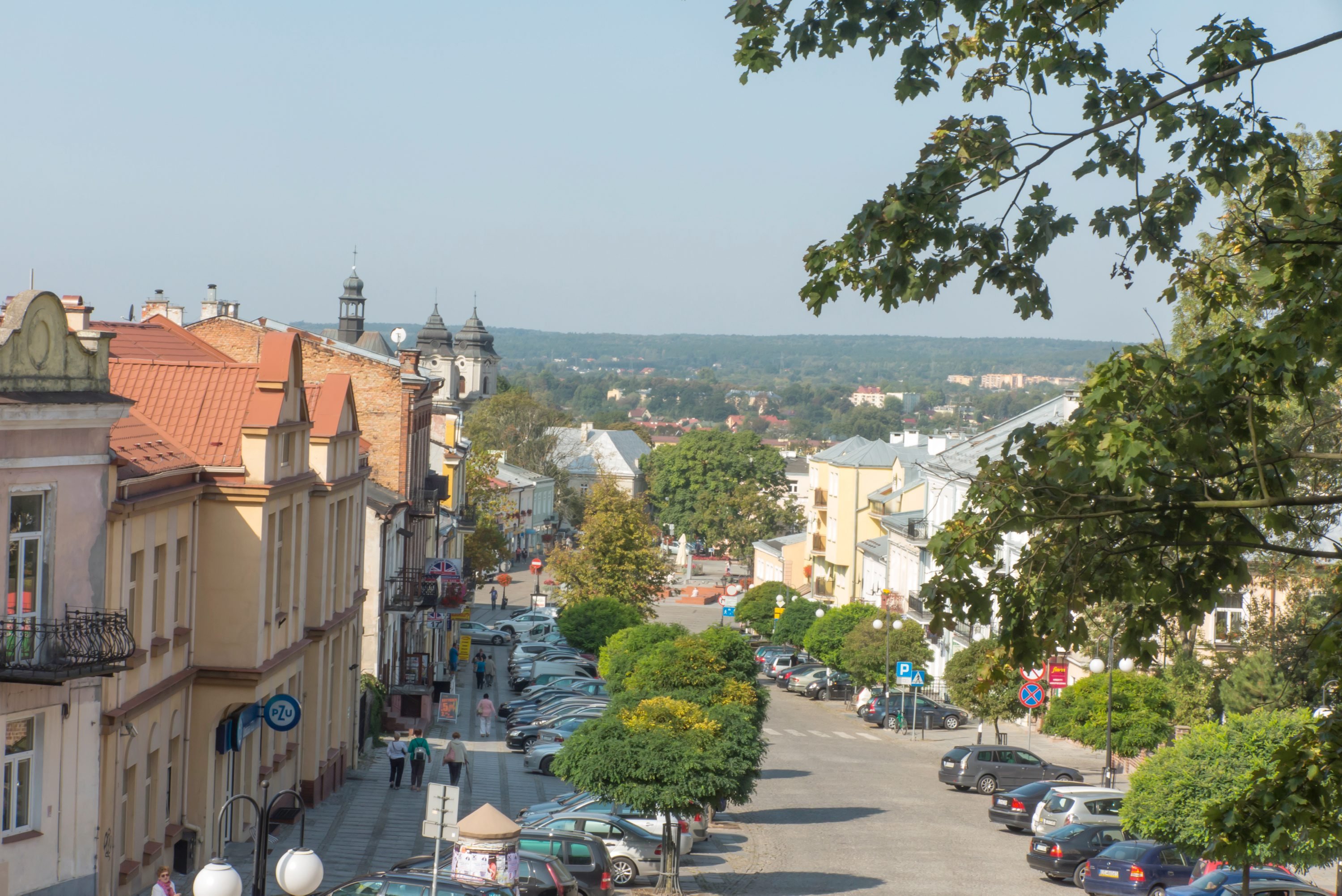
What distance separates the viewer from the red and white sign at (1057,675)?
38.2 metres

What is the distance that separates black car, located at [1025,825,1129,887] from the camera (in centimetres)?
2675

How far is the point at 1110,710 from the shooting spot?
113 ft

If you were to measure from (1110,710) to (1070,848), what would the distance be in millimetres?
8093

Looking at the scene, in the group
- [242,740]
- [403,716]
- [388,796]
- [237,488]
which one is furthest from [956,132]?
[403,716]

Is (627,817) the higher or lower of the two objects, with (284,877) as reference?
lower

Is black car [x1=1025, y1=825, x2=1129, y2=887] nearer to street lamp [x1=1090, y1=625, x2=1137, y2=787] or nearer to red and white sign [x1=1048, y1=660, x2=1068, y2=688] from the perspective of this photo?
street lamp [x1=1090, y1=625, x2=1137, y2=787]

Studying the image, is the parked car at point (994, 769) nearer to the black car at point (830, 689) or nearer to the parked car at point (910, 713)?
the parked car at point (910, 713)

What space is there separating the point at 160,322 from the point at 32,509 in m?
19.8

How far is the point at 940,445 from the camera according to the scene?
73312 mm

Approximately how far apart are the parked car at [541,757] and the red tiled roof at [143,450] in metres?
17.1

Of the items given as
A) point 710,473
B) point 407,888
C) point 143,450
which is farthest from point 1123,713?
point 710,473

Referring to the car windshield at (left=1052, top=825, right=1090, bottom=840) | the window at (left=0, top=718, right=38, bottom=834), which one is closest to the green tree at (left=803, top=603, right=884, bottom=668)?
the car windshield at (left=1052, top=825, right=1090, bottom=840)

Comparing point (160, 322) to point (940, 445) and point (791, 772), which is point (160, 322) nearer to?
point (791, 772)

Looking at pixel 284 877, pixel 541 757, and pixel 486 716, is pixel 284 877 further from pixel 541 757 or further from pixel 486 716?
pixel 486 716
